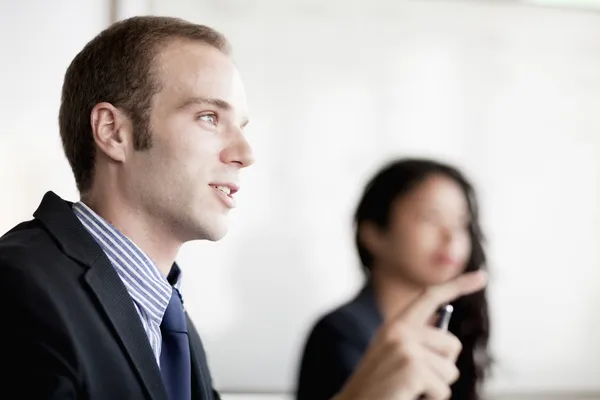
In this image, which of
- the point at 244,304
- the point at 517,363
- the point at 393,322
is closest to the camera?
the point at 393,322

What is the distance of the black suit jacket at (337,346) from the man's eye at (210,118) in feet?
0.83

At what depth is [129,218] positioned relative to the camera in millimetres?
857

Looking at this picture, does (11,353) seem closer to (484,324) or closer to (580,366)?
(484,324)

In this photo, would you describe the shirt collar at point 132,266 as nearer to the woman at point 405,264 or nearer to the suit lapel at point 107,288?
the suit lapel at point 107,288

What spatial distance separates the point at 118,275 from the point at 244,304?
804 millimetres

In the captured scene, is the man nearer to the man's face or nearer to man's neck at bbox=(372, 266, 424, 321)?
the man's face

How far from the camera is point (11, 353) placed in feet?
2.20

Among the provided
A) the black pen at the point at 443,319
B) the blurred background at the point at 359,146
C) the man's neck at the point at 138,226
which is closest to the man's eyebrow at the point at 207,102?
the man's neck at the point at 138,226

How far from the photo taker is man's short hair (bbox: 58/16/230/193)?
0.88 m

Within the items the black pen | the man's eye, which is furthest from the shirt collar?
the black pen

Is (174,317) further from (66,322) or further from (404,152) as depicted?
(404,152)

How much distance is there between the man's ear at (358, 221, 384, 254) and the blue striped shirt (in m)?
0.23

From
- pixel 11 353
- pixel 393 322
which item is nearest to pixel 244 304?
pixel 11 353

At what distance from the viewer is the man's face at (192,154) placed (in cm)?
85
